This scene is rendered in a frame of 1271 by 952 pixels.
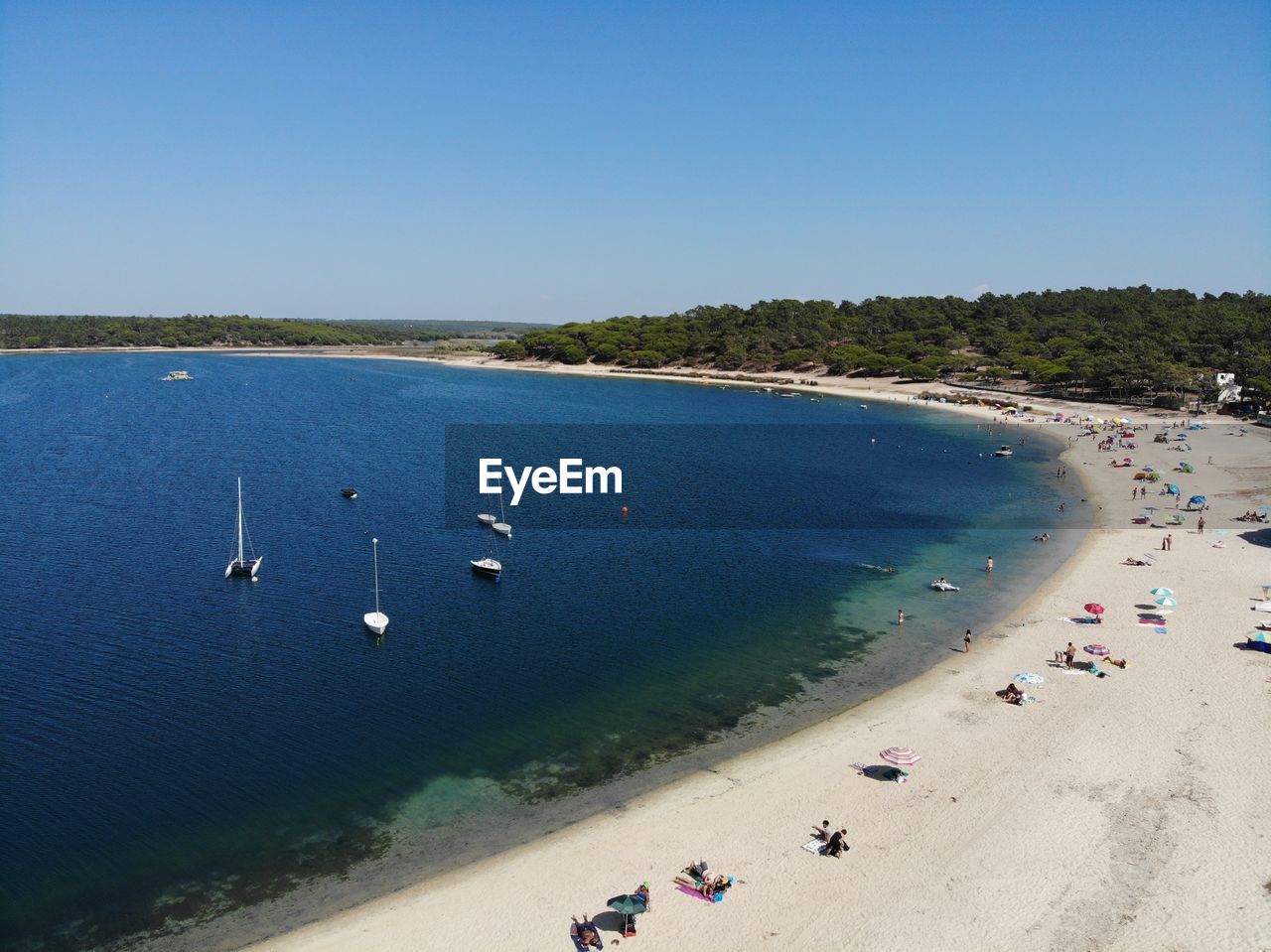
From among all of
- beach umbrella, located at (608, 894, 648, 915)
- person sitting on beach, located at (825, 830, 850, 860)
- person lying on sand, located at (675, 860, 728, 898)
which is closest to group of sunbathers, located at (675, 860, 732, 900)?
person lying on sand, located at (675, 860, 728, 898)

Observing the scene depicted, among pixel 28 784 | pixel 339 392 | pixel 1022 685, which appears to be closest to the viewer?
pixel 28 784

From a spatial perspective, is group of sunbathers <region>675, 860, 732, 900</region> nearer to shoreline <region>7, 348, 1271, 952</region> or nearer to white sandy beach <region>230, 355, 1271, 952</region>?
white sandy beach <region>230, 355, 1271, 952</region>

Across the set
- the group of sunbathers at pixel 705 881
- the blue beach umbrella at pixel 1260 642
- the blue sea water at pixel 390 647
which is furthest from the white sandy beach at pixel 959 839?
the blue sea water at pixel 390 647

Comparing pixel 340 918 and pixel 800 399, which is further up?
pixel 800 399

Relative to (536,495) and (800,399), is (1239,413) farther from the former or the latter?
(536,495)

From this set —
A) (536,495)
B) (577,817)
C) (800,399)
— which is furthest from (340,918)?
(800,399)

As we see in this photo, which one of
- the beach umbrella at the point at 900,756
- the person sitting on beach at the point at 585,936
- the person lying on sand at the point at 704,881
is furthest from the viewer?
the beach umbrella at the point at 900,756

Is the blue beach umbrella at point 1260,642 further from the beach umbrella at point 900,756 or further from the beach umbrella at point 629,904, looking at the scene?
the beach umbrella at point 629,904
